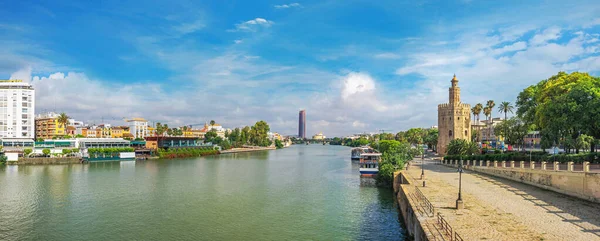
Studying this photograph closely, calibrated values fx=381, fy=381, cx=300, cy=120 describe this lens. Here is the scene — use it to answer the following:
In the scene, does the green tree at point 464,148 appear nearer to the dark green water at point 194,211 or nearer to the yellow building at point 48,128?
the dark green water at point 194,211

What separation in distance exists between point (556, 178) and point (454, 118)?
52036 mm

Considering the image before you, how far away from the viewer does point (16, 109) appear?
110188mm

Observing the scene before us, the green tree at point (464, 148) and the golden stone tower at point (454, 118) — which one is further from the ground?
the golden stone tower at point (454, 118)

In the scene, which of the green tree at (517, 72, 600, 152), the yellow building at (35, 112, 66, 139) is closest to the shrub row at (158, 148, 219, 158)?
the yellow building at (35, 112, 66, 139)

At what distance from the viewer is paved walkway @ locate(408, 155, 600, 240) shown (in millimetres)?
17438

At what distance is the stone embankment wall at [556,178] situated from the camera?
24469mm

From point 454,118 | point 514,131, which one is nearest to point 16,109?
point 454,118

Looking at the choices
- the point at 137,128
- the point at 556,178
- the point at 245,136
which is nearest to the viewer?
the point at 556,178

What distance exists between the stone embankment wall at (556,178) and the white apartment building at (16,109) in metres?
122

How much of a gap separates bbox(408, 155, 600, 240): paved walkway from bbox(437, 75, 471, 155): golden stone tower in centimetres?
4921

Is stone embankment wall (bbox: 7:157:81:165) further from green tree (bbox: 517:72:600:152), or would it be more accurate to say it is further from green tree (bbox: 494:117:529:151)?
green tree (bbox: 517:72:600:152)

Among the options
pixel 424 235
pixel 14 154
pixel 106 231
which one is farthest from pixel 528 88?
pixel 14 154

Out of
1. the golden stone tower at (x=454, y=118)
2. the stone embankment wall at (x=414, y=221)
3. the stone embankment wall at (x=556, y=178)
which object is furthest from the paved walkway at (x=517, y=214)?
the golden stone tower at (x=454, y=118)

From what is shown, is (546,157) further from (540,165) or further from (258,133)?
(258,133)
